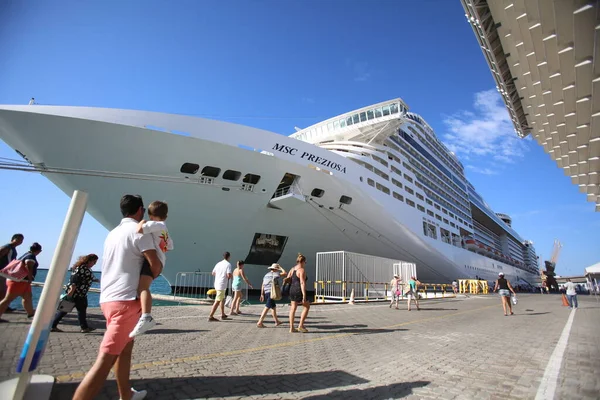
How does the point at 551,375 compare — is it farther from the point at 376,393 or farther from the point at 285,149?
the point at 285,149

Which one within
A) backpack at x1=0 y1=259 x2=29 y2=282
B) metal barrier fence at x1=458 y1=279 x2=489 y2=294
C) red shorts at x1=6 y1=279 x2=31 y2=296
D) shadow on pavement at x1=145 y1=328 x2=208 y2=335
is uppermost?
metal barrier fence at x1=458 y1=279 x2=489 y2=294

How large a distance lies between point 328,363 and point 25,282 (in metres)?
5.17

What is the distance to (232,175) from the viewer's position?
42.6 ft

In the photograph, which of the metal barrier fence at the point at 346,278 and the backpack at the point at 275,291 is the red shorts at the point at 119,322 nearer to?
the backpack at the point at 275,291

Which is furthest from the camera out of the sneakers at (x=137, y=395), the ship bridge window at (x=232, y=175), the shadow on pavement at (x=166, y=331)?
the ship bridge window at (x=232, y=175)

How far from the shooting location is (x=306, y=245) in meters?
16.4

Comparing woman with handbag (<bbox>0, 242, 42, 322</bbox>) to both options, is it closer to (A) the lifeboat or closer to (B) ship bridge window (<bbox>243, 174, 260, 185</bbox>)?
(B) ship bridge window (<bbox>243, 174, 260, 185</bbox>)

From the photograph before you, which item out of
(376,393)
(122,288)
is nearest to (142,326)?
(122,288)

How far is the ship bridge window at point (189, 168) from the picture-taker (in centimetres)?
1211

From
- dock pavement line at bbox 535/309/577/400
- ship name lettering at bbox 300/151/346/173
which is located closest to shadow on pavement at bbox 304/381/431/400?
dock pavement line at bbox 535/309/577/400

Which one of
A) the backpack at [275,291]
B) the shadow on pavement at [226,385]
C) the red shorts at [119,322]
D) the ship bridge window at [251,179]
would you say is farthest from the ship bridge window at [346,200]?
the red shorts at [119,322]

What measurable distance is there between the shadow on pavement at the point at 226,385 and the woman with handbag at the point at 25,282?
11.3 ft

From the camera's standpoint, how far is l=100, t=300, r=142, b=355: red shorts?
6.68 feet

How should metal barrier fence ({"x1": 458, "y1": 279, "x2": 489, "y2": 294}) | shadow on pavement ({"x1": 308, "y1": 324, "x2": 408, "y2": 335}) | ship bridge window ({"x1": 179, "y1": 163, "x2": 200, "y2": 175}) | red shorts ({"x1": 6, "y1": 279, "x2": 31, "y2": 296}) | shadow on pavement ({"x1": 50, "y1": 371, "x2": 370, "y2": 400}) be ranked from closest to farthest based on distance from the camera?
shadow on pavement ({"x1": 50, "y1": 371, "x2": 370, "y2": 400}), red shorts ({"x1": 6, "y1": 279, "x2": 31, "y2": 296}), shadow on pavement ({"x1": 308, "y1": 324, "x2": 408, "y2": 335}), ship bridge window ({"x1": 179, "y1": 163, "x2": 200, "y2": 175}), metal barrier fence ({"x1": 458, "y1": 279, "x2": 489, "y2": 294})
